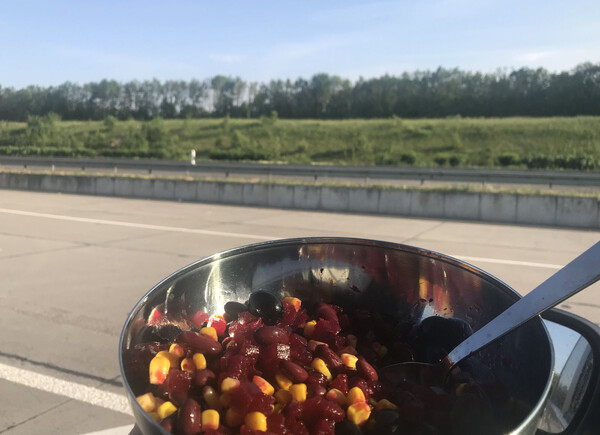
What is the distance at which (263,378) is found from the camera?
1251 mm

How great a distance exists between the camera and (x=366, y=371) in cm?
130

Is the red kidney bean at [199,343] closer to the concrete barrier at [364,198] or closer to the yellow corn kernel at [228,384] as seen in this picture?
the yellow corn kernel at [228,384]

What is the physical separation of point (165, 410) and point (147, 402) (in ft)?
0.13

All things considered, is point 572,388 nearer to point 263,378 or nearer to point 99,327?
point 263,378

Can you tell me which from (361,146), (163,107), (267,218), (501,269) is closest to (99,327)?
(501,269)

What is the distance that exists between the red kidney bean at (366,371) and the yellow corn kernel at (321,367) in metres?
0.08

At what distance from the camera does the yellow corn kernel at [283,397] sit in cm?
118

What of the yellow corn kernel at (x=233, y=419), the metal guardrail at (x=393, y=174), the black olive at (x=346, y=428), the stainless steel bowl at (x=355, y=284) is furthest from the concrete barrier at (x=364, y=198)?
the yellow corn kernel at (x=233, y=419)

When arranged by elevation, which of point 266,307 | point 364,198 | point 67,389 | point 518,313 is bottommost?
point 67,389

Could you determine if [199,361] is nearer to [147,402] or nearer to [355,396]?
[147,402]

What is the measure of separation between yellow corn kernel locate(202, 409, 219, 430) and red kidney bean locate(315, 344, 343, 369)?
0.37 metres

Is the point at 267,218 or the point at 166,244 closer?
the point at 166,244

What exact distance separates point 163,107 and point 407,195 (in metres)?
105

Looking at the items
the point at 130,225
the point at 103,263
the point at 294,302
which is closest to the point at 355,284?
the point at 294,302
